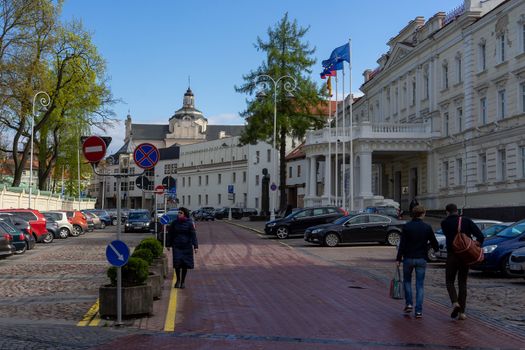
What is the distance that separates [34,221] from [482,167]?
2825 centimetres

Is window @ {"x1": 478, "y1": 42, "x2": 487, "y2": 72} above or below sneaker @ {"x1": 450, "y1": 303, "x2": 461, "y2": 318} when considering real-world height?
above

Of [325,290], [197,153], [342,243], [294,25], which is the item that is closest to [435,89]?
[294,25]

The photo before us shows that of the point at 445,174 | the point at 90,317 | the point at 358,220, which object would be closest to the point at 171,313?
the point at 90,317

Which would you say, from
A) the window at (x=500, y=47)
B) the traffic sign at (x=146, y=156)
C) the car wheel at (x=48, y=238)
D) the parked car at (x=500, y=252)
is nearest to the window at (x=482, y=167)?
the window at (x=500, y=47)

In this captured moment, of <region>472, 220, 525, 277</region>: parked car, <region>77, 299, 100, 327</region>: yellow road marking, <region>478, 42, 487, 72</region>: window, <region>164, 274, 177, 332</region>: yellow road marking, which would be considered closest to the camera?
<region>164, 274, 177, 332</region>: yellow road marking

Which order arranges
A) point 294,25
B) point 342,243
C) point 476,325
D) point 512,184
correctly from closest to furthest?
point 476,325 → point 342,243 → point 512,184 → point 294,25

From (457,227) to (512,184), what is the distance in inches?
1231

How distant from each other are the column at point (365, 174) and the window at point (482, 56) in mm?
11029

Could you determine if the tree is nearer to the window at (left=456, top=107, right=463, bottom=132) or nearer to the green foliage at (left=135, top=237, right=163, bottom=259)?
the window at (left=456, top=107, right=463, bottom=132)

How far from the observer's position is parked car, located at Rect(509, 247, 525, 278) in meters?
16.3

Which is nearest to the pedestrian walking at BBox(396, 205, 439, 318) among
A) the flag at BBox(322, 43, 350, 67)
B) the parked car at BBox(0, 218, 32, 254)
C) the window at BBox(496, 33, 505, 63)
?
the parked car at BBox(0, 218, 32, 254)

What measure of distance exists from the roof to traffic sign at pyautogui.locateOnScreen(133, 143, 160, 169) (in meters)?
156

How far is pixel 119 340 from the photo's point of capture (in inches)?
350

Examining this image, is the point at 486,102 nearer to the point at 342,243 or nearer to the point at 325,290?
the point at 342,243
